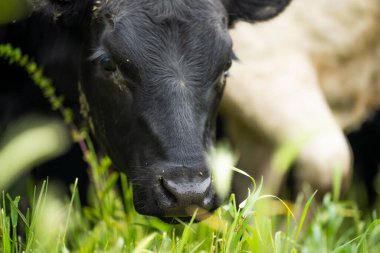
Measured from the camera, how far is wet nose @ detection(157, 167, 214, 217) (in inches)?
150

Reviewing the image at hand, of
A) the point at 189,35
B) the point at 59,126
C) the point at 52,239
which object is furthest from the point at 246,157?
the point at 52,239

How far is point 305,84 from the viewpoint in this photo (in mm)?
5840

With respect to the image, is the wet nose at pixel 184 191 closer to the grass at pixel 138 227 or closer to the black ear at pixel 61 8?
the grass at pixel 138 227

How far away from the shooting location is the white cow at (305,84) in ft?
18.4

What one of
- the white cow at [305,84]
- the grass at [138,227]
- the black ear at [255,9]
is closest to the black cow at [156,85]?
the grass at [138,227]

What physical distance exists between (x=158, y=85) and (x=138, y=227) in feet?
2.51

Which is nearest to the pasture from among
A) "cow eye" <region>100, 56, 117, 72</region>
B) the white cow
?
"cow eye" <region>100, 56, 117, 72</region>

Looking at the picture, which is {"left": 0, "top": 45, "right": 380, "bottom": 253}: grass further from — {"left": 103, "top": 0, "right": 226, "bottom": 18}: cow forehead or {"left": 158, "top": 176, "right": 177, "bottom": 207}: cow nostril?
{"left": 103, "top": 0, "right": 226, "bottom": 18}: cow forehead

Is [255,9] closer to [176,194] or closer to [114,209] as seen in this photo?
[114,209]

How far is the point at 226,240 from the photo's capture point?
11.6ft

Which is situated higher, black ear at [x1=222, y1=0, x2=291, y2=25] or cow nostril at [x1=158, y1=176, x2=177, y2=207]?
black ear at [x1=222, y1=0, x2=291, y2=25]

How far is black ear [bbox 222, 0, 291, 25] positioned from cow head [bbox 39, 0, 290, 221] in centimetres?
39

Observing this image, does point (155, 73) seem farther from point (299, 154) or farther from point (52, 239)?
point (299, 154)

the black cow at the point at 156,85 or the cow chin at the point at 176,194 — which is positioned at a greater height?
the black cow at the point at 156,85
